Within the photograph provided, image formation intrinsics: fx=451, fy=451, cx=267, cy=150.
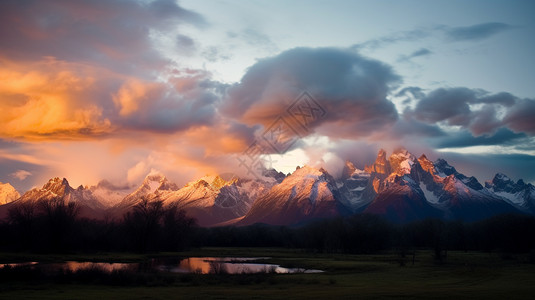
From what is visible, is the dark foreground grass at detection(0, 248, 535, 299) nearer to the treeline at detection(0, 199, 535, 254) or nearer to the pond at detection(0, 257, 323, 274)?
the pond at detection(0, 257, 323, 274)

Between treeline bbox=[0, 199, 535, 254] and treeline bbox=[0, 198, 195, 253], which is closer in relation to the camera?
treeline bbox=[0, 198, 195, 253]

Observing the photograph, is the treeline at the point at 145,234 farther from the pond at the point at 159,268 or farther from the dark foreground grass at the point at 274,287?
the dark foreground grass at the point at 274,287

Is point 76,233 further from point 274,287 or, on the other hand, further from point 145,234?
point 274,287

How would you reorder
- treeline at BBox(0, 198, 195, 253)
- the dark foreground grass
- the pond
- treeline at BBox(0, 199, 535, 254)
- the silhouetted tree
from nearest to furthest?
the dark foreground grass → the pond → treeline at BBox(0, 198, 195, 253) → treeline at BBox(0, 199, 535, 254) → the silhouetted tree

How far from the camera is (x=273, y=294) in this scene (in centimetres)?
5303

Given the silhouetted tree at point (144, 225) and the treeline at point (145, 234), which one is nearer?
the treeline at point (145, 234)

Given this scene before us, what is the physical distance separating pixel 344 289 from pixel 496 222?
506 ft

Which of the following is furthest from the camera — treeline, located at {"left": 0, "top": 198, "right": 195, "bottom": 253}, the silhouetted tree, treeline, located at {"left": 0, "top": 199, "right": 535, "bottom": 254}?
the silhouetted tree

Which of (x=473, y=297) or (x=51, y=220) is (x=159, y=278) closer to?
(x=473, y=297)

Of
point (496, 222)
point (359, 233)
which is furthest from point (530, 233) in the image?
point (359, 233)

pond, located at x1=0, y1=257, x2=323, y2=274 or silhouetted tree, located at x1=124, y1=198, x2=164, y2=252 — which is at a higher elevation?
silhouetted tree, located at x1=124, y1=198, x2=164, y2=252

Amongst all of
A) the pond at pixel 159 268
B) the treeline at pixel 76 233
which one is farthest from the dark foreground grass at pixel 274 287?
the treeline at pixel 76 233

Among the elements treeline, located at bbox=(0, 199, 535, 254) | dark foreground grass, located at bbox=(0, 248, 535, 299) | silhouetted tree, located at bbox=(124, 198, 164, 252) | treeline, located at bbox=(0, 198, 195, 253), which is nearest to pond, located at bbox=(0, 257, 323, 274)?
dark foreground grass, located at bbox=(0, 248, 535, 299)

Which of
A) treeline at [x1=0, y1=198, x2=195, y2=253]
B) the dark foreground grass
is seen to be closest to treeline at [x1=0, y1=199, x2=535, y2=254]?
treeline at [x1=0, y1=198, x2=195, y2=253]
